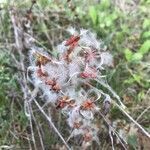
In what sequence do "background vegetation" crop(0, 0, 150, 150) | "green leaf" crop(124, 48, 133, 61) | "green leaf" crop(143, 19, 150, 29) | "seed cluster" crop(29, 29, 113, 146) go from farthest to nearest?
"green leaf" crop(143, 19, 150, 29) < "green leaf" crop(124, 48, 133, 61) < "background vegetation" crop(0, 0, 150, 150) < "seed cluster" crop(29, 29, 113, 146)

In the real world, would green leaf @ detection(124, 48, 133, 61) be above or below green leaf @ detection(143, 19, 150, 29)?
below

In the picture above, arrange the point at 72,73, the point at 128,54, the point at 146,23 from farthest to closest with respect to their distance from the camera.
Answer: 1. the point at 146,23
2. the point at 128,54
3. the point at 72,73

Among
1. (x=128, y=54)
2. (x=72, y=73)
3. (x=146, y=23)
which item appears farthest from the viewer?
(x=146, y=23)

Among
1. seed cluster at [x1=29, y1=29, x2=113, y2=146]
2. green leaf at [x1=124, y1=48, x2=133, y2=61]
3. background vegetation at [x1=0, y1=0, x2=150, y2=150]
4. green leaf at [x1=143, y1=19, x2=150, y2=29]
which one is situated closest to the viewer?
seed cluster at [x1=29, y1=29, x2=113, y2=146]

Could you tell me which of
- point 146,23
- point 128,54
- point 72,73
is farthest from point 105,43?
point 72,73

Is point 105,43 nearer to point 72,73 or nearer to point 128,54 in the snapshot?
point 128,54

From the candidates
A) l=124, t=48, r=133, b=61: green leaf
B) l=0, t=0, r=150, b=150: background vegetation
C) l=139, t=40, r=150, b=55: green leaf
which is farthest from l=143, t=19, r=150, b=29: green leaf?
l=124, t=48, r=133, b=61: green leaf

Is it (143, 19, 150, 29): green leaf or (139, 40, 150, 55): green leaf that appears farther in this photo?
(143, 19, 150, 29): green leaf

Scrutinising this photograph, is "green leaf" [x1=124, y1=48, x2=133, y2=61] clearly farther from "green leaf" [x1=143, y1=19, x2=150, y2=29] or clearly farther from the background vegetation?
"green leaf" [x1=143, y1=19, x2=150, y2=29]
